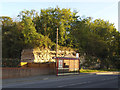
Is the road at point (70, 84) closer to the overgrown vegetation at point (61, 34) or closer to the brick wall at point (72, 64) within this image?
the brick wall at point (72, 64)

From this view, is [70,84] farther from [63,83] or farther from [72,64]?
[72,64]

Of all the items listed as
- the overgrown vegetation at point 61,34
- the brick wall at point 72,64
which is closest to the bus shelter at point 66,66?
the brick wall at point 72,64

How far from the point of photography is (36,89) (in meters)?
A: 12.5

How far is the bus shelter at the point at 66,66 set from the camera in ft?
80.3

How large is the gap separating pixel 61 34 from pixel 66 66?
13259 millimetres

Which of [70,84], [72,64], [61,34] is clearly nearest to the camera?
[70,84]

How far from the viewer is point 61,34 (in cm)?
3831

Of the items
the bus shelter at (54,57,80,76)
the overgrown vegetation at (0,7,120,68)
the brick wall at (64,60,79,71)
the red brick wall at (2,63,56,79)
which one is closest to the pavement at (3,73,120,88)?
the red brick wall at (2,63,56,79)

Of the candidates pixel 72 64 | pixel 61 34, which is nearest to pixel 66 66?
pixel 72 64

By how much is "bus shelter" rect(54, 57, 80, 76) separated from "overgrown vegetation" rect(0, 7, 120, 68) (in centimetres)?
1015

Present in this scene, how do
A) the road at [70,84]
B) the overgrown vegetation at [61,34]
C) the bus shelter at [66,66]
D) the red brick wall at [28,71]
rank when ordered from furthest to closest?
the overgrown vegetation at [61,34] → the bus shelter at [66,66] → the red brick wall at [28,71] → the road at [70,84]

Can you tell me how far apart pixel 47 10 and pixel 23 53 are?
1105 centimetres

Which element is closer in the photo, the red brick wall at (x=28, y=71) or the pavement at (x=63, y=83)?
the pavement at (x=63, y=83)

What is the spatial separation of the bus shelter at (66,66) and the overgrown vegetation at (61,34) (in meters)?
10.2
